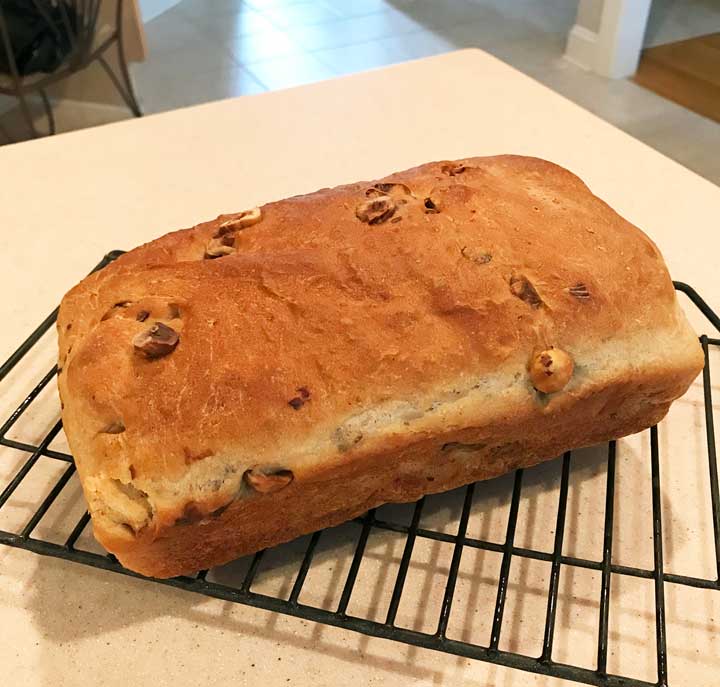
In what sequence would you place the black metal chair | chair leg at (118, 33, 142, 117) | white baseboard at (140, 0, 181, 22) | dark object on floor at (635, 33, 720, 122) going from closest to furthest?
the black metal chair < chair leg at (118, 33, 142, 117) < dark object on floor at (635, 33, 720, 122) < white baseboard at (140, 0, 181, 22)

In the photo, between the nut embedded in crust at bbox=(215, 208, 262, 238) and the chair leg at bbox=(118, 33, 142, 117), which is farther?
the chair leg at bbox=(118, 33, 142, 117)

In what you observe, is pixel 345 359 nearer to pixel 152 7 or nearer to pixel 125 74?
pixel 125 74

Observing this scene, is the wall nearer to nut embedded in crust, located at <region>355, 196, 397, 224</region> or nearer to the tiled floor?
the tiled floor

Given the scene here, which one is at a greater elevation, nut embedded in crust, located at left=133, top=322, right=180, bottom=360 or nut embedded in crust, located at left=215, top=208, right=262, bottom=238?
nut embedded in crust, located at left=133, top=322, right=180, bottom=360

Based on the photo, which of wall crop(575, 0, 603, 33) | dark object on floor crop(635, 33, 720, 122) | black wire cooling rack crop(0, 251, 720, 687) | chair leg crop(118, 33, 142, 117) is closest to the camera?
black wire cooling rack crop(0, 251, 720, 687)

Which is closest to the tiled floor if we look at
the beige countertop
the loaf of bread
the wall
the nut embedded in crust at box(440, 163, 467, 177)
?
the wall

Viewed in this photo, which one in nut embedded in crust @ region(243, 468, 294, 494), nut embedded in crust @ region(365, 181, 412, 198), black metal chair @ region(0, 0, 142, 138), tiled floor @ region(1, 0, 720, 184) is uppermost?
nut embedded in crust @ region(365, 181, 412, 198)

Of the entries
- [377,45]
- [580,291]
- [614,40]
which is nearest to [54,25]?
[377,45]

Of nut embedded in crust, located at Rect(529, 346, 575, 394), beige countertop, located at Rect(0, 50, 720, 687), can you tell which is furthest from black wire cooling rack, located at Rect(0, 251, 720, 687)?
nut embedded in crust, located at Rect(529, 346, 575, 394)
